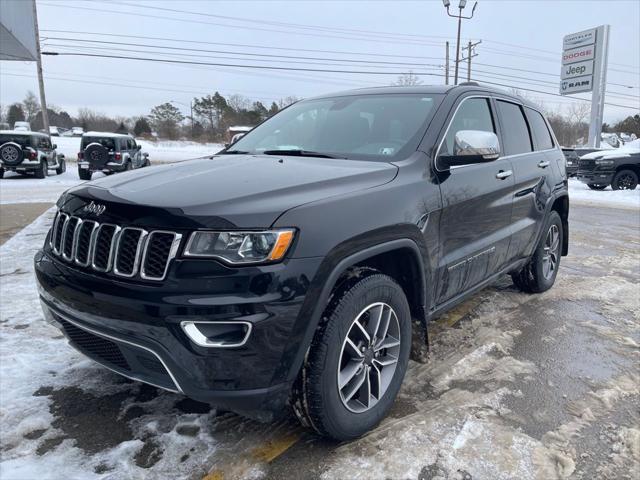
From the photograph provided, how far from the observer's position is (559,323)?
13.7ft

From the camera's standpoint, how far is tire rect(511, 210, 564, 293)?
184 inches

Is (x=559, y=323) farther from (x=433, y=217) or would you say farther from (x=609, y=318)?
(x=433, y=217)

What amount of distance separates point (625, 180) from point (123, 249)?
17504mm

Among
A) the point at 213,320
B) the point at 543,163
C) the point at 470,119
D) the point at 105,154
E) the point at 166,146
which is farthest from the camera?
the point at 166,146

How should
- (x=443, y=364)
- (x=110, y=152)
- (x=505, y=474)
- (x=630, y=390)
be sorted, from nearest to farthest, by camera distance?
1. (x=505, y=474)
2. (x=630, y=390)
3. (x=443, y=364)
4. (x=110, y=152)

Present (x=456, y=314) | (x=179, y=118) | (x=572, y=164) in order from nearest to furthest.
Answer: (x=456, y=314) → (x=572, y=164) → (x=179, y=118)

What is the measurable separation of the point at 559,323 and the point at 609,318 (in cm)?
52

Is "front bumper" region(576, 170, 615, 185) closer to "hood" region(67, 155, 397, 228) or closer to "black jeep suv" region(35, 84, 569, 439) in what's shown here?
"black jeep suv" region(35, 84, 569, 439)

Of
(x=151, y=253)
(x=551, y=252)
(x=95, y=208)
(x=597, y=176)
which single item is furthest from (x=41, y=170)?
(x=597, y=176)

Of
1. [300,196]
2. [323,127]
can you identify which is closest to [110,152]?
[323,127]

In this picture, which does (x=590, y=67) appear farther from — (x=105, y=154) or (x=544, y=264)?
(x=544, y=264)

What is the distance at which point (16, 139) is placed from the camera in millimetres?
17422

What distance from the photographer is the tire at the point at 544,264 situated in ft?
15.3

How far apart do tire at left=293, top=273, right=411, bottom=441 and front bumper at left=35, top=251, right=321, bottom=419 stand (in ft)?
0.52
